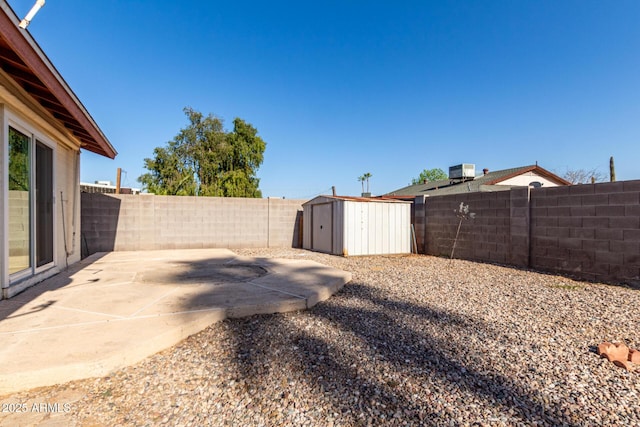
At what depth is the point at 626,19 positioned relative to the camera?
676 centimetres

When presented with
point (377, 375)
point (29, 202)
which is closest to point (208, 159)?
point (29, 202)

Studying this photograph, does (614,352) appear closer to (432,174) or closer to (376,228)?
(376,228)

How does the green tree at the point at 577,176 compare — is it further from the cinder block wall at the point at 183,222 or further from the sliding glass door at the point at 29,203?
the sliding glass door at the point at 29,203

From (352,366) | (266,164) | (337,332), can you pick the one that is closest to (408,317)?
(337,332)

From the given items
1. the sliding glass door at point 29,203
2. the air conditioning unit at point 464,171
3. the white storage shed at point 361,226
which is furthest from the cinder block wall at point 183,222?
the air conditioning unit at point 464,171

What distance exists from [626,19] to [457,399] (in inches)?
381

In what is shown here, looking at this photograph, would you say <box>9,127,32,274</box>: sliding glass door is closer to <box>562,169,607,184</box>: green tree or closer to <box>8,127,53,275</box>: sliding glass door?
<box>8,127,53,275</box>: sliding glass door

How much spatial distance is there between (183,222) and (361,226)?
560cm

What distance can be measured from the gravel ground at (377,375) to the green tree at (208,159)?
18.4 meters

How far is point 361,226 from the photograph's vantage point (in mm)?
8680

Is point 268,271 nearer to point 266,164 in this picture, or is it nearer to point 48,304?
point 48,304

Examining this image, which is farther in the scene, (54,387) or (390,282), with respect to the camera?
(390,282)

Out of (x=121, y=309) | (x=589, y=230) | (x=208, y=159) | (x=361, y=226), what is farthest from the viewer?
(x=208, y=159)

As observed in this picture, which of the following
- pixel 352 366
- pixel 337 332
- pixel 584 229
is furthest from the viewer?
pixel 584 229
